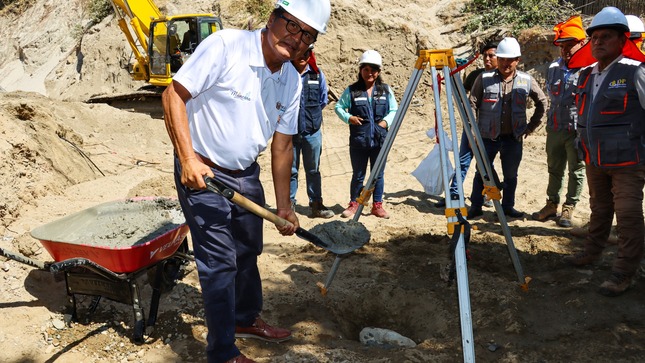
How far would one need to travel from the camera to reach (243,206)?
8.78 feet

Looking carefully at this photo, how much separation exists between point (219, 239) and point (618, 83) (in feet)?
9.33

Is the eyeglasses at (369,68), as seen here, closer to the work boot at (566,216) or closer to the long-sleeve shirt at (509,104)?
the long-sleeve shirt at (509,104)

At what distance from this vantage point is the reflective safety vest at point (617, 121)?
142 inches

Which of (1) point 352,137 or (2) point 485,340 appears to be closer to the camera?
(2) point 485,340

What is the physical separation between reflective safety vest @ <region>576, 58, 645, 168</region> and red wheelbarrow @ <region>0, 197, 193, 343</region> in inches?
115

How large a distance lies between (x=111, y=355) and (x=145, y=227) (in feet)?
A: 3.20

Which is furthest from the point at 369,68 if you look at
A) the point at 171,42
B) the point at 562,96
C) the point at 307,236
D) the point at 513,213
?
the point at 171,42

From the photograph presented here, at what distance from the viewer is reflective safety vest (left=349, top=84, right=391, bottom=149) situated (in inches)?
217

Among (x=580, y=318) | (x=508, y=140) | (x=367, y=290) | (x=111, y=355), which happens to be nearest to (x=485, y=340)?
(x=580, y=318)

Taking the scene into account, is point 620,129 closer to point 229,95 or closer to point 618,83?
point 618,83

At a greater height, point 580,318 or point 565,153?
point 565,153

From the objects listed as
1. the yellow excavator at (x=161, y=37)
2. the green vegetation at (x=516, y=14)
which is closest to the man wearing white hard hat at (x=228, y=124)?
the yellow excavator at (x=161, y=37)

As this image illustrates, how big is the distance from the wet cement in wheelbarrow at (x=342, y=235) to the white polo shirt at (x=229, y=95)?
921 millimetres

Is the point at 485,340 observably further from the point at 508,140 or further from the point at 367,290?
the point at 508,140
